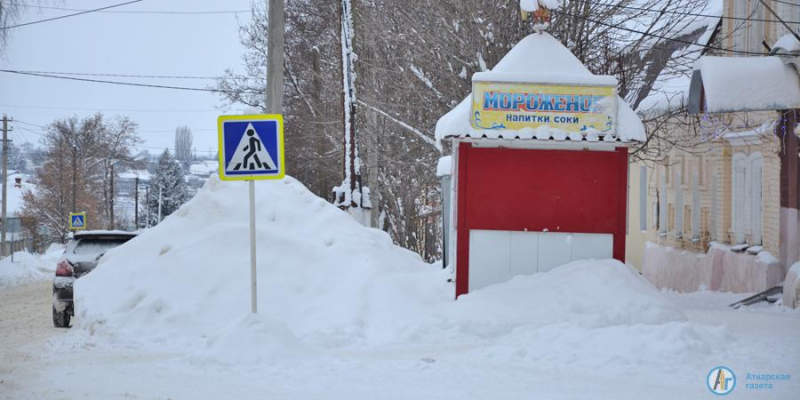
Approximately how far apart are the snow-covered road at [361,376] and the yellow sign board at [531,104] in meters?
2.99

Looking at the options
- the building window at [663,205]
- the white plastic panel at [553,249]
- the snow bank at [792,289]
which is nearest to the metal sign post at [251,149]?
the white plastic panel at [553,249]

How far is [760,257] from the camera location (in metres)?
17.3

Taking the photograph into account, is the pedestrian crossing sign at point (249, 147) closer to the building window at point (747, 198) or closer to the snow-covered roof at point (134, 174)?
the building window at point (747, 198)

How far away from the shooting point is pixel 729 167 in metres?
20.4

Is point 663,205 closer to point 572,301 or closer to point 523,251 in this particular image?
point 523,251

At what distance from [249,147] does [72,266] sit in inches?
A: 227

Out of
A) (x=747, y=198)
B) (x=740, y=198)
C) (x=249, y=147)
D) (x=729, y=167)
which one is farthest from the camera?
(x=729, y=167)

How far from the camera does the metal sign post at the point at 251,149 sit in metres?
9.31

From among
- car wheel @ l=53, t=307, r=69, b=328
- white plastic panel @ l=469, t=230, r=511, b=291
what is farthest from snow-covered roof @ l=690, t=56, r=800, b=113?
car wheel @ l=53, t=307, r=69, b=328

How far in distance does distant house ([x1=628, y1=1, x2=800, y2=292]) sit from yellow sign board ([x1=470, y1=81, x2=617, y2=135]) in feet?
11.2

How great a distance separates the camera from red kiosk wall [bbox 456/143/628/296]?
1133cm

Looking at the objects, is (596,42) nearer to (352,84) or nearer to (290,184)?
(352,84)

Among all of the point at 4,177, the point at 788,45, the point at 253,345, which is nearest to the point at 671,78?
the point at 788,45

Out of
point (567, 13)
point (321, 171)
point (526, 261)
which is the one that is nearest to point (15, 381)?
point (526, 261)
